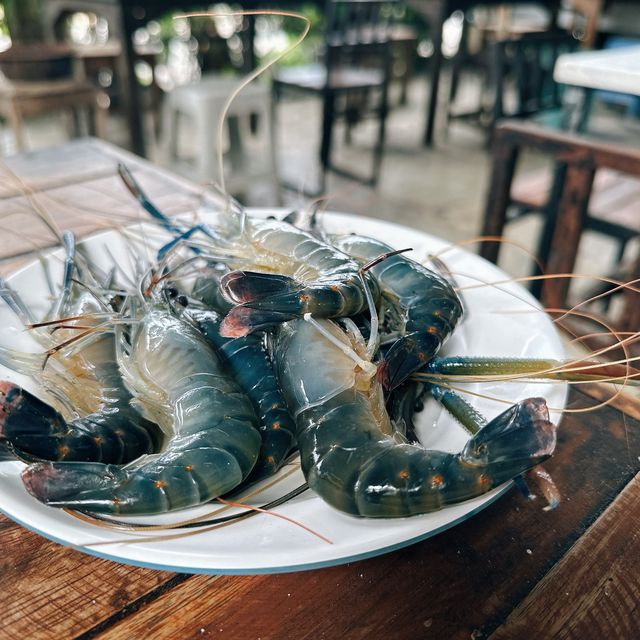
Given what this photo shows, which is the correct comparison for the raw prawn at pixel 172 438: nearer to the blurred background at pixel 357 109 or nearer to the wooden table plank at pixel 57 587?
the wooden table plank at pixel 57 587

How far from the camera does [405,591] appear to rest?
0.50 metres

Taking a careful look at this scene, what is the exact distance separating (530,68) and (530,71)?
0.01 m

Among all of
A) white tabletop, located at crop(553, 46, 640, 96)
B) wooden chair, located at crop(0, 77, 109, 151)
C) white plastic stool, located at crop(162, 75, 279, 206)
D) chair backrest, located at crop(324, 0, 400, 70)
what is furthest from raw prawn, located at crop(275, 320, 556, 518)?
chair backrest, located at crop(324, 0, 400, 70)

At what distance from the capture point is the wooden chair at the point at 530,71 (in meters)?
2.18

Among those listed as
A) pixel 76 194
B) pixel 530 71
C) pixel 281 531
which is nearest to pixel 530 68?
pixel 530 71

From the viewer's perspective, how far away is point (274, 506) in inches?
19.6

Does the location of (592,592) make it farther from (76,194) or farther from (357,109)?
(357,109)

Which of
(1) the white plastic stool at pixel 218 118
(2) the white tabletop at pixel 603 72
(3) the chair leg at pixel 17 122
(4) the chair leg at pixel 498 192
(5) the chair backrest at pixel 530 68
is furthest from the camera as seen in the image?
(1) the white plastic stool at pixel 218 118

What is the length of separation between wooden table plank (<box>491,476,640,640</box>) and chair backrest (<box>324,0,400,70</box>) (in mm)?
2924

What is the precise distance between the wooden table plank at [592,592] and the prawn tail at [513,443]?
11 cm

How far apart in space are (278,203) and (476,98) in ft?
10.3

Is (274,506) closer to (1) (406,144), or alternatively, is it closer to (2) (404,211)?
(2) (404,211)

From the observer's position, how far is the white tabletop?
4.52 feet

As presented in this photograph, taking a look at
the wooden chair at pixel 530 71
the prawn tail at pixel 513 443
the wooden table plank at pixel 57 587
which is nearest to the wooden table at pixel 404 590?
the wooden table plank at pixel 57 587
